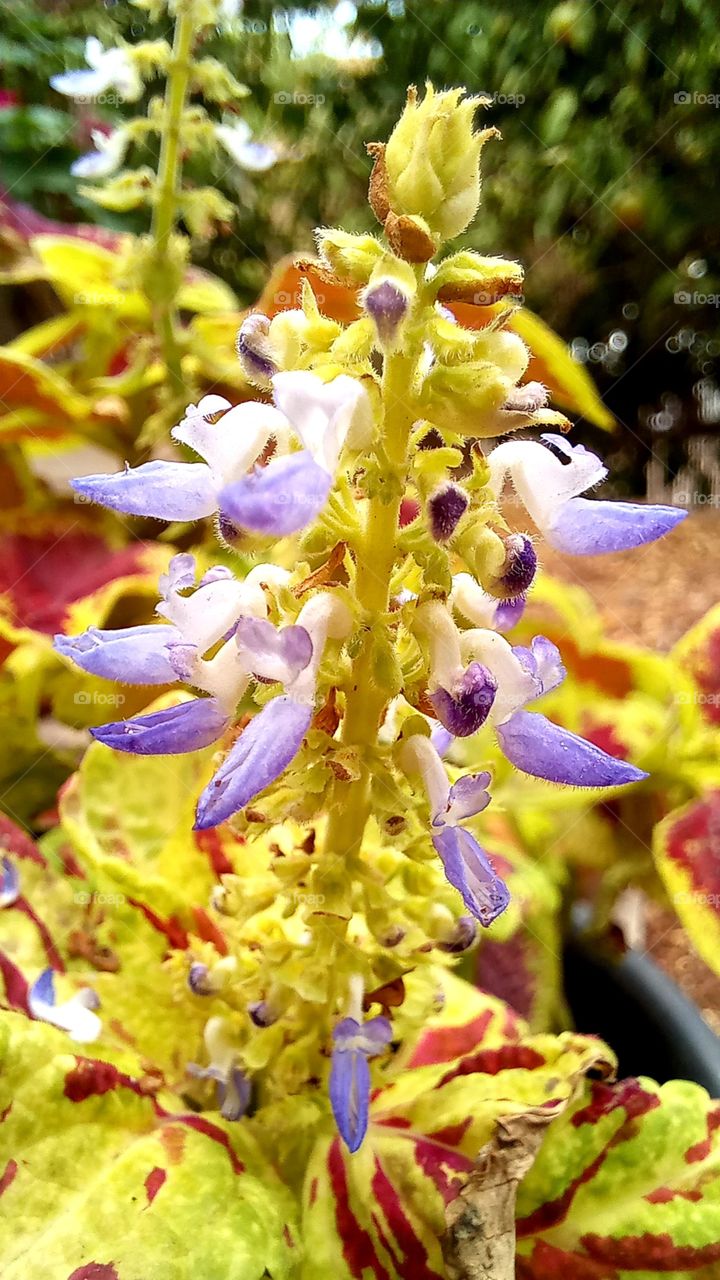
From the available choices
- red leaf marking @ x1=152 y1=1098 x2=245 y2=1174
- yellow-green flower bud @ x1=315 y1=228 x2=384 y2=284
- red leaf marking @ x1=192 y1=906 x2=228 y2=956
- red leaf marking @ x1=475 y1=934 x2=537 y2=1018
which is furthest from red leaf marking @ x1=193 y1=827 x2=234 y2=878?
yellow-green flower bud @ x1=315 y1=228 x2=384 y2=284

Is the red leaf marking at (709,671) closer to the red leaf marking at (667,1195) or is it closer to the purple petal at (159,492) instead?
the red leaf marking at (667,1195)

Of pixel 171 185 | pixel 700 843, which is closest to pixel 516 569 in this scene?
pixel 700 843

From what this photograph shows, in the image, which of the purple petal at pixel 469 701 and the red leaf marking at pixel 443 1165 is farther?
the red leaf marking at pixel 443 1165

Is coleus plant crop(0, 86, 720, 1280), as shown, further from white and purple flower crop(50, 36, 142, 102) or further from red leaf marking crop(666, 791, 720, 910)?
white and purple flower crop(50, 36, 142, 102)

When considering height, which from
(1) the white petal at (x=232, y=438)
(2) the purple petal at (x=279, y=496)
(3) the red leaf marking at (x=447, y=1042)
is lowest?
(3) the red leaf marking at (x=447, y=1042)

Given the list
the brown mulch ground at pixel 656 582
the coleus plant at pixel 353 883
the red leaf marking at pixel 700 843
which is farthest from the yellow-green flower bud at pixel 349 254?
the brown mulch ground at pixel 656 582

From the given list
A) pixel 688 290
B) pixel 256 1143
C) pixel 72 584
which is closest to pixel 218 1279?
pixel 256 1143

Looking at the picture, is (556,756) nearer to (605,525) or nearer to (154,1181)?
(605,525)
